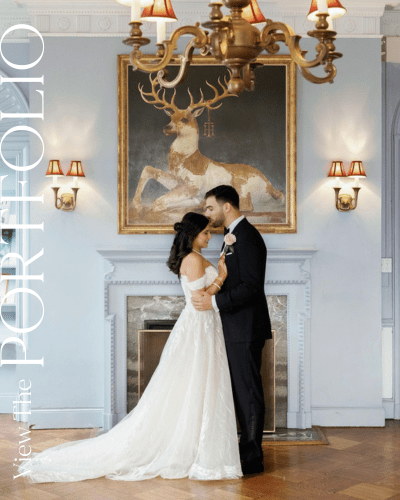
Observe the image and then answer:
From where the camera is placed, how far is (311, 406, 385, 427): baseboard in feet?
16.6

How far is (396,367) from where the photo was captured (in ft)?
18.1

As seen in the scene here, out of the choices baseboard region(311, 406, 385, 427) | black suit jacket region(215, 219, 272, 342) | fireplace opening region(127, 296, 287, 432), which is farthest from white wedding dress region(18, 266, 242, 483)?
baseboard region(311, 406, 385, 427)

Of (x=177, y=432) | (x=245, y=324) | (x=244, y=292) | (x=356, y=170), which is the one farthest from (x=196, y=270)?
(x=356, y=170)

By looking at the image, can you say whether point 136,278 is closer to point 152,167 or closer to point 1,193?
point 152,167

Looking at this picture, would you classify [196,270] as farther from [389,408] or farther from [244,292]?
[389,408]

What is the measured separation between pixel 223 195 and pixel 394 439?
7.72ft

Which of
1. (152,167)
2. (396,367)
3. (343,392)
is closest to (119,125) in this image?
(152,167)

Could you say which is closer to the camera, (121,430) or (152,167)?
(121,430)

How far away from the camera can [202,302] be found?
13.4 ft

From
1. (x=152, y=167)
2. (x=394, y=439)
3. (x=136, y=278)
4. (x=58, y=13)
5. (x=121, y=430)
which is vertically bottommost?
(x=394, y=439)

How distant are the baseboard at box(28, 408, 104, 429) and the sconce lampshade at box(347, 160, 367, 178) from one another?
2839 millimetres

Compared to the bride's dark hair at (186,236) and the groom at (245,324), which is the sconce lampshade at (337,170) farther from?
the bride's dark hair at (186,236)

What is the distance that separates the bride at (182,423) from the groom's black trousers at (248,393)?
0.27 ft

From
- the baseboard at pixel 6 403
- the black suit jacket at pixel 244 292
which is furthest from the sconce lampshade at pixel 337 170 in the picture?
the baseboard at pixel 6 403
